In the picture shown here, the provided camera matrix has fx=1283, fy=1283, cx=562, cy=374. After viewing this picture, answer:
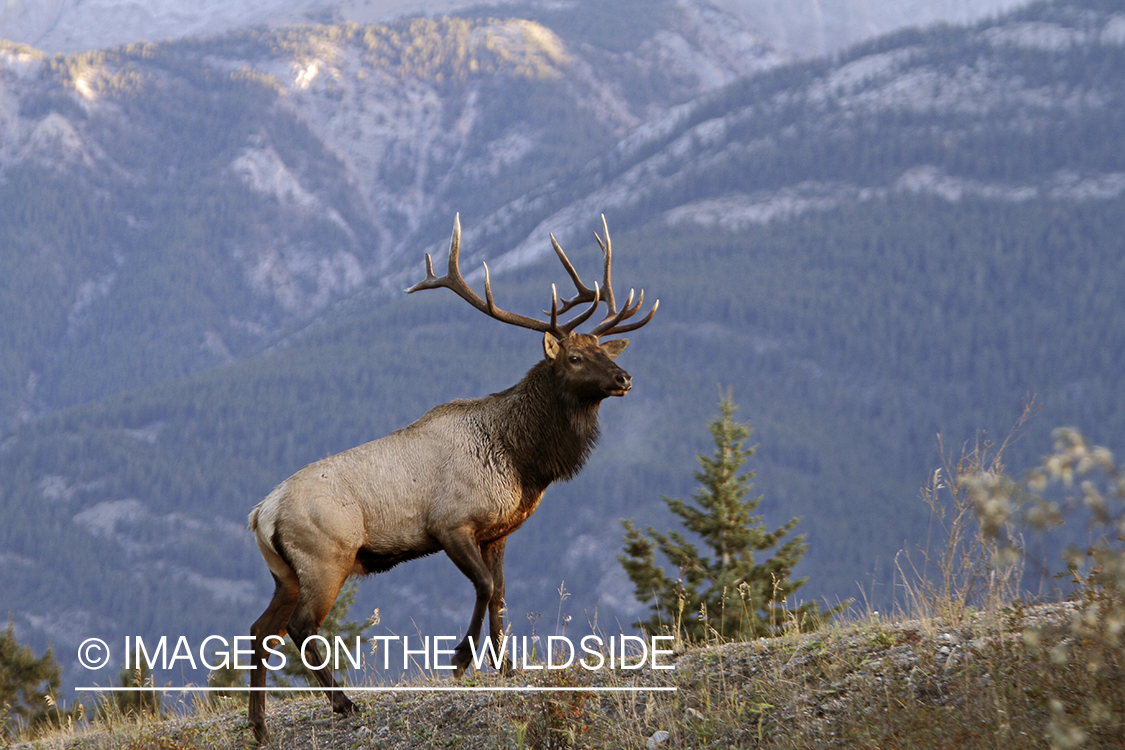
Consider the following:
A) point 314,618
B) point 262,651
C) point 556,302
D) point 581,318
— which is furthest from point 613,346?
point 262,651

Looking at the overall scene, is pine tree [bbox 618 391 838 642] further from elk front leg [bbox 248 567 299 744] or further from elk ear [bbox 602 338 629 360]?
elk front leg [bbox 248 567 299 744]

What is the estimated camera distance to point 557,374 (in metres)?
9.88

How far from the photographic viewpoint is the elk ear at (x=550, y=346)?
9711 mm

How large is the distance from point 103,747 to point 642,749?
416cm

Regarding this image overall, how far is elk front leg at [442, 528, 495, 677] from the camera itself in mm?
8728

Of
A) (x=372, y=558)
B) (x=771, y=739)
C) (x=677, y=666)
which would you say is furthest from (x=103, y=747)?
(x=771, y=739)

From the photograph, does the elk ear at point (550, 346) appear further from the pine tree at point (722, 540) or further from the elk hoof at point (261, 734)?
the pine tree at point (722, 540)

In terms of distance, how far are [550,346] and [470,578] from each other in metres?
1.99

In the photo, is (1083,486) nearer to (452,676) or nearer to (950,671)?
(950,671)

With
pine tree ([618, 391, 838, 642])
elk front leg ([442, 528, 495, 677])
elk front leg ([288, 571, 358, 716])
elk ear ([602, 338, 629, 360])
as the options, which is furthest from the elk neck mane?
pine tree ([618, 391, 838, 642])

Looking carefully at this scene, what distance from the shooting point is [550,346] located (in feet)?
32.0

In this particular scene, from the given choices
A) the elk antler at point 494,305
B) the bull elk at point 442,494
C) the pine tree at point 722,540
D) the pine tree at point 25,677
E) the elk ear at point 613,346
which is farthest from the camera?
the pine tree at point 722,540

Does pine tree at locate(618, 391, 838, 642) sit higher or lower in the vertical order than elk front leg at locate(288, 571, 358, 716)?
higher

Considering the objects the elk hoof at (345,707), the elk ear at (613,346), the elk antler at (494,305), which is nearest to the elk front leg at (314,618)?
the elk hoof at (345,707)
